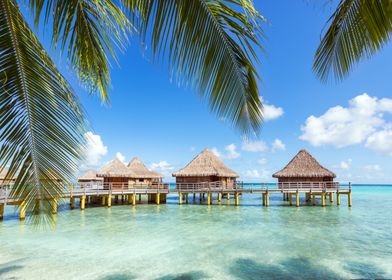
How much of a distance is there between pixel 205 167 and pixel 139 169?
7086mm

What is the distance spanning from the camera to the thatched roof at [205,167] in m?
25.1

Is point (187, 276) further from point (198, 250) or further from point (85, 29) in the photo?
point (85, 29)

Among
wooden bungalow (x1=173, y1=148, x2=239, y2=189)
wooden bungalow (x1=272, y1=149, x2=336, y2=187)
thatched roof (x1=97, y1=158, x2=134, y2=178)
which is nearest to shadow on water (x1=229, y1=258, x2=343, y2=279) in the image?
wooden bungalow (x1=173, y1=148, x2=239, y2=189)

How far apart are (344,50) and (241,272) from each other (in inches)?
254

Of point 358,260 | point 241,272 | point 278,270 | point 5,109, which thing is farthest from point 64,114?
point 358,260

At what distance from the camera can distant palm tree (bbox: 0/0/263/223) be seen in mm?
1617

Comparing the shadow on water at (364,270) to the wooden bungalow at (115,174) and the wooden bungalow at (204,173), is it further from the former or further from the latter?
the wooden bungalow at (115,174)

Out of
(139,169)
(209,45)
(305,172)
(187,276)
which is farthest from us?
(139,169)

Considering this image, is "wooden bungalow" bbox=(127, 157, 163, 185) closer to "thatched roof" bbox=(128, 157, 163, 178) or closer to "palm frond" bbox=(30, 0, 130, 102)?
"thatched roof" bbox=(128, 157, 163, 178)

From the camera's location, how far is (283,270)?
7129 mm

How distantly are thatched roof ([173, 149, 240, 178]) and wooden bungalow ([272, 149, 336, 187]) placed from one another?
5219 mm

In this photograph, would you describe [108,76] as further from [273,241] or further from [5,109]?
[273,241]

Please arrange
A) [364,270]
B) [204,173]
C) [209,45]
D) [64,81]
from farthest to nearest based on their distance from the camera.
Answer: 1. [204,173]
2. [364,270]
3. [64,81]
4. [209,45]

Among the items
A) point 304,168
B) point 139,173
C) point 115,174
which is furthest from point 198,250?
point 139,173
